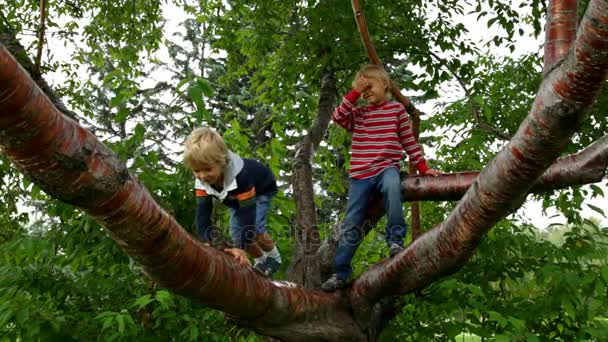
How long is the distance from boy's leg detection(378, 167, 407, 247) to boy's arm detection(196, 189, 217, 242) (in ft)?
3.34

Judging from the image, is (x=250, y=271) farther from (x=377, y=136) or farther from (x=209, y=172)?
(x=377, y=136)

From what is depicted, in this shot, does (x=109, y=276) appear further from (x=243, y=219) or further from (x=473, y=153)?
(x=473, y=153)

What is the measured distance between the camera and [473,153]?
4379 millimetres

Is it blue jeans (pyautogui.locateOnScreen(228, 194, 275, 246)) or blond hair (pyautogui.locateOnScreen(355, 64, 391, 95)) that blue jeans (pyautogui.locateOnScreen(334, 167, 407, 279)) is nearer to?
blue jeans (pyautogui.locateOnScreen(228, 194, 275, 246))

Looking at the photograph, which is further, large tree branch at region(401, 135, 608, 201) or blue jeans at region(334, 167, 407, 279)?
blue jeans at region(334, 167, 407, 279)

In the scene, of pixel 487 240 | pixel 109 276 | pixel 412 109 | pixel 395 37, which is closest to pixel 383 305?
pixel 487 240

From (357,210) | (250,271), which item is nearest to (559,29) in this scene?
(357,210)

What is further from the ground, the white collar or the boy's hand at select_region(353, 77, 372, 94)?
the boy's hand at select_region(353, 77, 372, 94)

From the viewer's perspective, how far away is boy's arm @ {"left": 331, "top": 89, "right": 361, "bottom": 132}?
339 cm

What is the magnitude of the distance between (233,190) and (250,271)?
2.14 feet

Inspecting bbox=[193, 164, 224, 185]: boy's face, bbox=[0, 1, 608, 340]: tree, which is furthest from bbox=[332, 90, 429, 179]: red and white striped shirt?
bbox=[193, 164, 224, 185]: boy's face

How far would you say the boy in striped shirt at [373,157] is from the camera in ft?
10.2

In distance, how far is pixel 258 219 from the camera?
3270 mm

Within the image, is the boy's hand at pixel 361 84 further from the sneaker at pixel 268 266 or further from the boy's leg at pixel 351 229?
the sneaker at pixel 268 266
